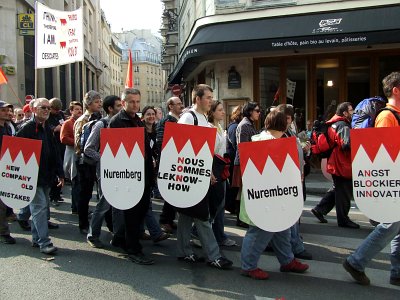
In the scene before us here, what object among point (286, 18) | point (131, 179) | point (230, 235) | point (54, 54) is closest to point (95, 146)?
point (131, 179)

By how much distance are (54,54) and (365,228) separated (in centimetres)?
779

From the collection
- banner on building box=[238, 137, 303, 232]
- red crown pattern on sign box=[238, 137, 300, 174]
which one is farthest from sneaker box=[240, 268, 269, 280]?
red crown pattern on sign box=[238, 137, 300, 174]

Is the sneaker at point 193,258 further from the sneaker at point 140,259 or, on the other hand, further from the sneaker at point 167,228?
the sneaker at point 167,228

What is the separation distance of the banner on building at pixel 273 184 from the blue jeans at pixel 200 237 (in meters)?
0.71

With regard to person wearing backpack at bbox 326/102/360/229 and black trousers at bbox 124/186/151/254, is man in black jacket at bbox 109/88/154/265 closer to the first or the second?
black trousers at bbox 124/186/151/254

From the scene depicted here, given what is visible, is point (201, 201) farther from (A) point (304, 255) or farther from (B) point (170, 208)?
(B) point (170, 208)

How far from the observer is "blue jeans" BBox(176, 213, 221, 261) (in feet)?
15.1

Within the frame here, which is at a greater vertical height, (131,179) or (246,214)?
(131,179)

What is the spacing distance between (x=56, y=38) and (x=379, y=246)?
8.89 meters

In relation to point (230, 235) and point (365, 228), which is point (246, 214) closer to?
point (230, 235)

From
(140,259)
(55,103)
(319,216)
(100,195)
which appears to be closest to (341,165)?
(319,216)

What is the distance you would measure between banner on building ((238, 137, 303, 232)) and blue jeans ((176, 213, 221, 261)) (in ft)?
2.32

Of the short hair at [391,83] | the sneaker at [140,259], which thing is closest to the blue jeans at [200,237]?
the sneaker at [140,259]

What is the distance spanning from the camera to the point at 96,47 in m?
49.8
